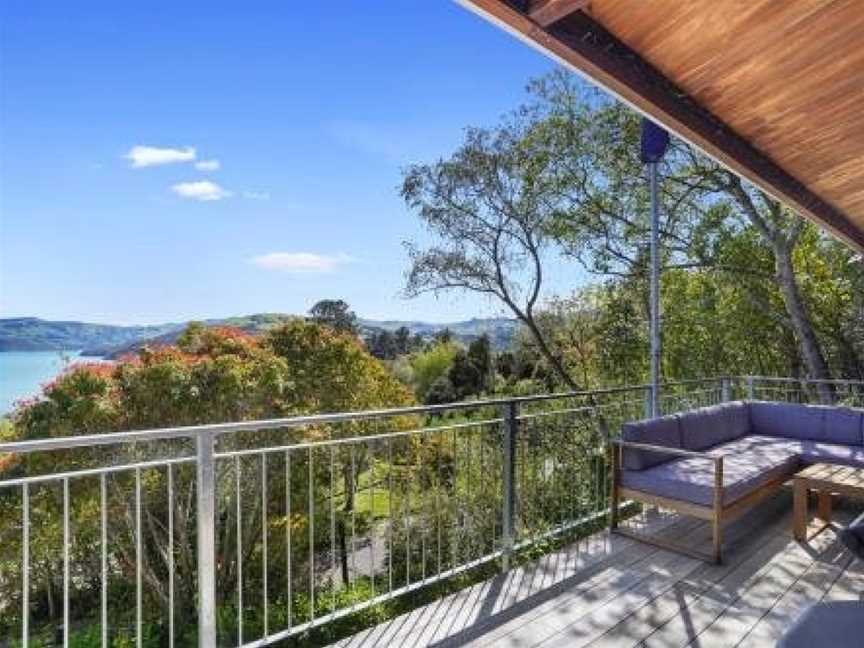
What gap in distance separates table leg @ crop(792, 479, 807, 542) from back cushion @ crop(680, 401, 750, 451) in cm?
85

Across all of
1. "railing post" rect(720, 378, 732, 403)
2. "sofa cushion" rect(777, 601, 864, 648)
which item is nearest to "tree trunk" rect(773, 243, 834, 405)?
"railing post" rect(720, 378, 732, 403)

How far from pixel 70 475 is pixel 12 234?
57.9ft

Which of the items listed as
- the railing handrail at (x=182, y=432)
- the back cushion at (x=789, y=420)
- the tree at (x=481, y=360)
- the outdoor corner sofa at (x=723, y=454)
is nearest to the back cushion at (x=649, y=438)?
the outdoor corner sofa at (x=723, y=454)

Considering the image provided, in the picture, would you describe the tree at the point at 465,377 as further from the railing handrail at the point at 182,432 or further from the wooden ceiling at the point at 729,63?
the wooden ceiling at the point at 729,63

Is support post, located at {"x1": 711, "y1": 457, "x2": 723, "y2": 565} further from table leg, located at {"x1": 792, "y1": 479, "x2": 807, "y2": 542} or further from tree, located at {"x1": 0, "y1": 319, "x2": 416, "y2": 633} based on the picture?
tree, located at {"x1": 0, "y1": 319, "x2": 416, "y2": 633}

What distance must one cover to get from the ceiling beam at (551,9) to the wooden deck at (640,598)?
8.40 feet

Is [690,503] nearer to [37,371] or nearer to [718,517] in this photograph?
[718,517]

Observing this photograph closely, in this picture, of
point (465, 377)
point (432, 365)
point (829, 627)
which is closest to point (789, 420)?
point (829, 627)

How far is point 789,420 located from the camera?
591cm

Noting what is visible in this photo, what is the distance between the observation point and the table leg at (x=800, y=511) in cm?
428

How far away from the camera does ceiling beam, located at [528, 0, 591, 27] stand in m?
1.73

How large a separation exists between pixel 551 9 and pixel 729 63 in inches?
40.5

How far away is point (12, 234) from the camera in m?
16.6

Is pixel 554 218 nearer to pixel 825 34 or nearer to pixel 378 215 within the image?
pixel 378 215
